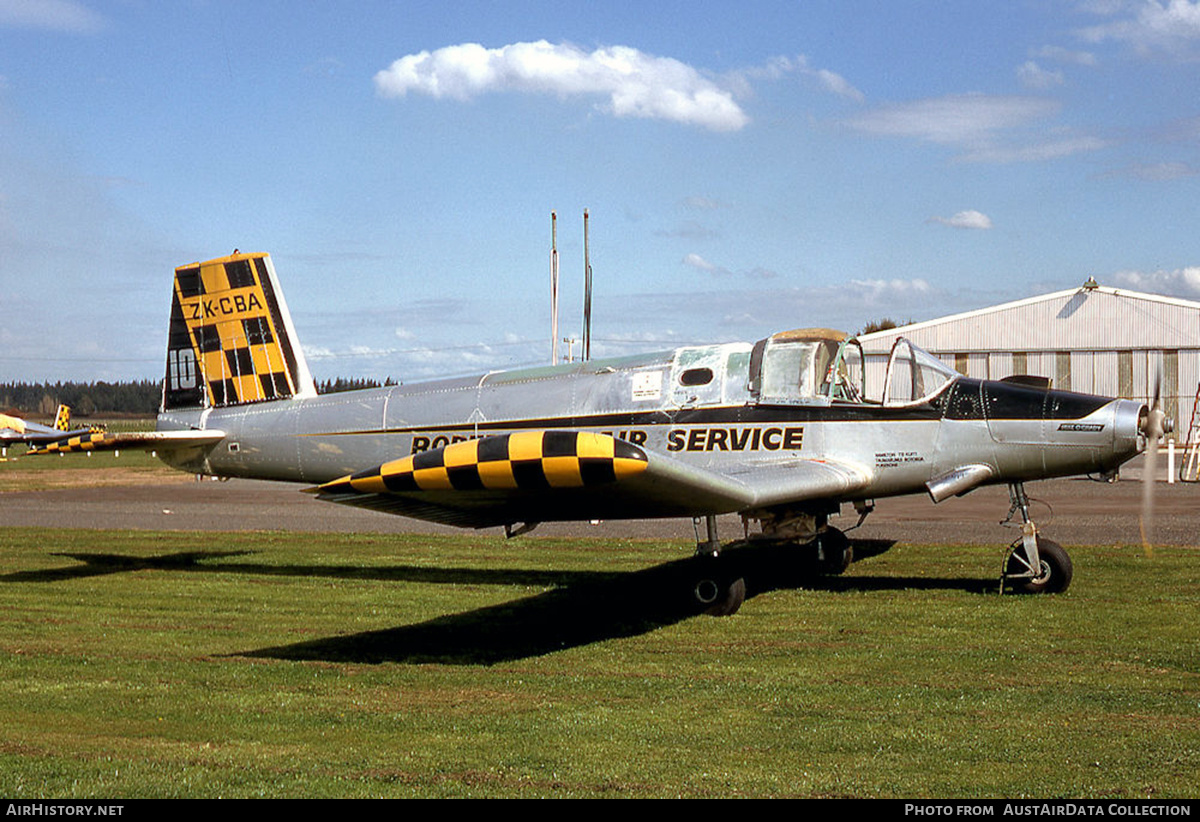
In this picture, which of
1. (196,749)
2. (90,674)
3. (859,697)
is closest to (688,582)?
(859,697)

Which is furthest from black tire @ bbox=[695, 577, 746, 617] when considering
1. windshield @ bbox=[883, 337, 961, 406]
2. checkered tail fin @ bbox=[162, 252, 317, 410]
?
checkered tail fin @ bbox=[162, 252, 317, 410]

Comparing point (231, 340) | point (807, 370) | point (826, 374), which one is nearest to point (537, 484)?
point (807, 370)

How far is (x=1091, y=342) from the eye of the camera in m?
48.2

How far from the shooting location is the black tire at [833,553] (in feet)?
44.8

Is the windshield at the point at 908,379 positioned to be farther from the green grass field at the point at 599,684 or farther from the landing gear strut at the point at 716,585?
the landing gear strut at the point at 716,585

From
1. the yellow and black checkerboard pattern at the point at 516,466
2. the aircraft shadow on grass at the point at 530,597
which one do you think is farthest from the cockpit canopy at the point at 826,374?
the yellow and black checkerboard pattern at the point at 516,466

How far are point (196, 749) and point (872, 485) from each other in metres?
7.50

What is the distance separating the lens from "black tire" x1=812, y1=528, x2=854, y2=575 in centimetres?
1364

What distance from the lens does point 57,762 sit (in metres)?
6.14

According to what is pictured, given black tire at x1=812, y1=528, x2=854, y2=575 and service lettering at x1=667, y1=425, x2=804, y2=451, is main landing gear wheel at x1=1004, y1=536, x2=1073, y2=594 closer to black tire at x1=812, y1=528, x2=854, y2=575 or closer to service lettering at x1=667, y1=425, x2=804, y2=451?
black tire at x1=812, y1=528, x2=854, y2=575

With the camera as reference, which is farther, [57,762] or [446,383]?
[446,383]

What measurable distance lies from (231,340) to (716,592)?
26.3ft
